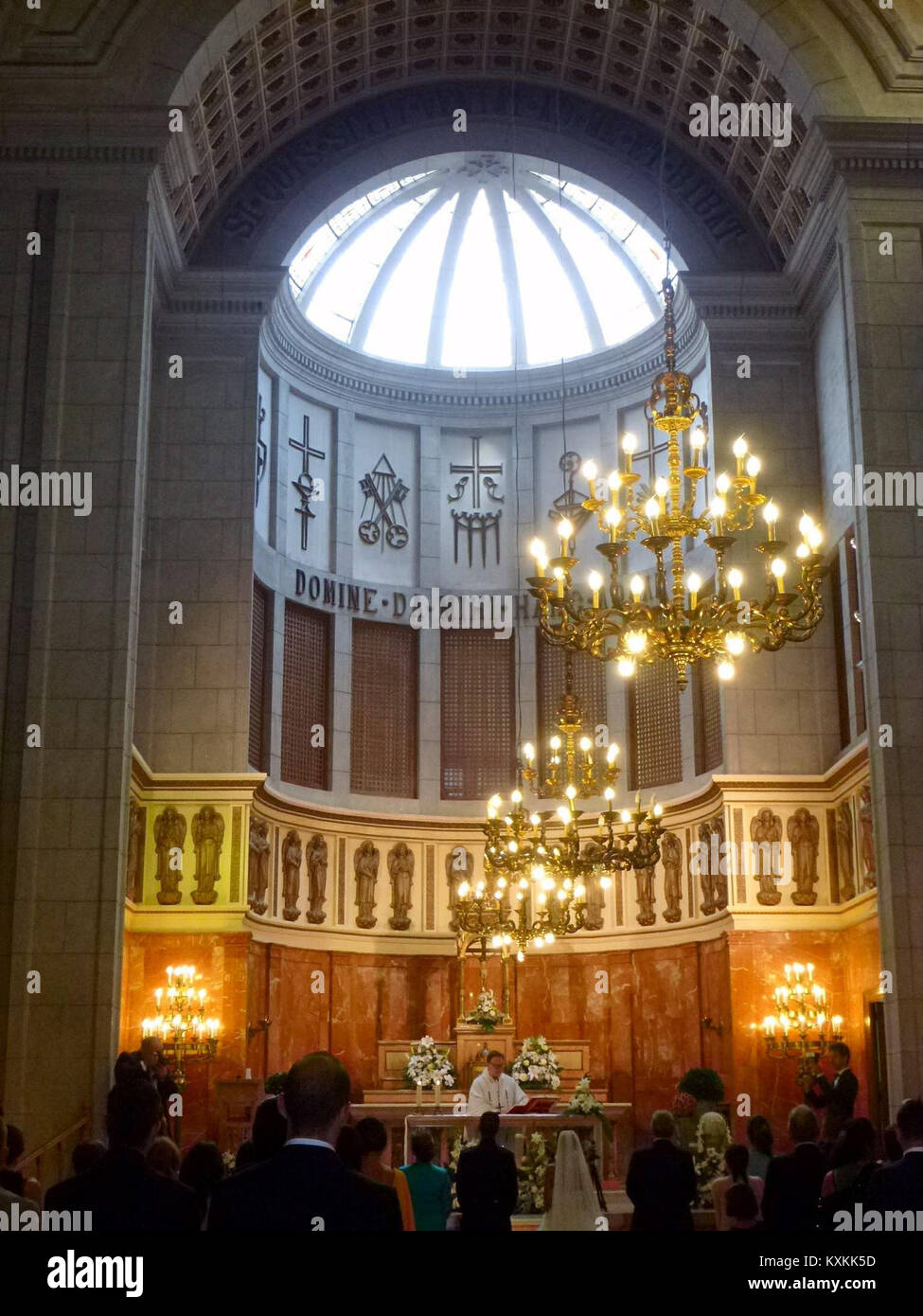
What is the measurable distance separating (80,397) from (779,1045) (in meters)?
11.8

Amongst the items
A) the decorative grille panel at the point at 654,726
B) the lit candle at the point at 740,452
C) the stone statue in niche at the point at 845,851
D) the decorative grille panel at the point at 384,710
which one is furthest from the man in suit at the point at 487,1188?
the decorative grille panel at the point at 384,710

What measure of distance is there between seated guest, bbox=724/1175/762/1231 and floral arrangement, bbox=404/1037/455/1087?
1209 centimetres

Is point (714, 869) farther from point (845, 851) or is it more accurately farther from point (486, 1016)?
point (486, 1016)

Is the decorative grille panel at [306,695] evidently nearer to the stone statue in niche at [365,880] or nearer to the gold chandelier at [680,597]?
the stone statue in niche at [365,880]

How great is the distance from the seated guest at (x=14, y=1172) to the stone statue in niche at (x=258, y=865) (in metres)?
11.2

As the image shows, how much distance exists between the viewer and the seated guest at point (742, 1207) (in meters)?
7.58

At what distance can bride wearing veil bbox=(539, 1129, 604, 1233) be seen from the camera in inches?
529

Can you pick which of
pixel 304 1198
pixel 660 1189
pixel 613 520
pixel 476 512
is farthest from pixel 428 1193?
pixel 476 512

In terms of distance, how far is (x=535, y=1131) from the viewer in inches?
708

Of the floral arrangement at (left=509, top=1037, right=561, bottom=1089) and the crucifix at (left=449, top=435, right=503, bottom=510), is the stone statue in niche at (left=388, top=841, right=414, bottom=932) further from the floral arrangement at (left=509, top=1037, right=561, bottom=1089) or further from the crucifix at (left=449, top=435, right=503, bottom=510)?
the crucifix at (left=449, top=435, right=503, bottom=510)

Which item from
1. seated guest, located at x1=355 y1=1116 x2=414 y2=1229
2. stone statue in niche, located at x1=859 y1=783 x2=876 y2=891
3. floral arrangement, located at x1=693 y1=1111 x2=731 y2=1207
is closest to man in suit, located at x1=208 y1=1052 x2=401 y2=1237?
seated guest, located at x1=355 y1=1116 x2=414 y2=1229

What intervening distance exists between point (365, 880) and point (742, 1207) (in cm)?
1625

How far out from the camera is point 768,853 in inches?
803
